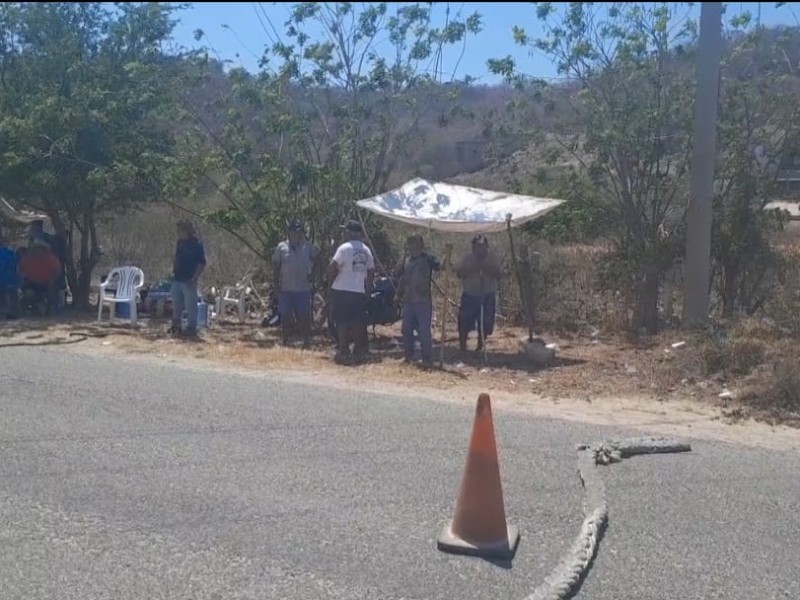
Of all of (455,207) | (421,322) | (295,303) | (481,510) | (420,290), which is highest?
(455,207)

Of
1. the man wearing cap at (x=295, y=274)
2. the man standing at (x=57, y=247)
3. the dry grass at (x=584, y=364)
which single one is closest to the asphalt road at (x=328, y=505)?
the dry grass at (x=584, y=364)

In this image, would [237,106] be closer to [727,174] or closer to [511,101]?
[511,101]

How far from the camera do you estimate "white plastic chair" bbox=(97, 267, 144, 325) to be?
53.3 ft

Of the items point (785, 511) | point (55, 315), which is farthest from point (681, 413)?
point (55, 315)

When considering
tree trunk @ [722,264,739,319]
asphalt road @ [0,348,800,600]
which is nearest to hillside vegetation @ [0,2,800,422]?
tree trunk @ [722,264,739,319]

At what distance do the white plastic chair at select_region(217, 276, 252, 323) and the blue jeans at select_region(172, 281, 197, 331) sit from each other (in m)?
1.97

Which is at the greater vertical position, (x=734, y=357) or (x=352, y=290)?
(x=352, y=290)

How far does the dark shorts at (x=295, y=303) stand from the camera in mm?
13969

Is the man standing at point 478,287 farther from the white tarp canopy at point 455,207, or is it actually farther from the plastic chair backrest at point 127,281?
the plastic chair backrest at point 127,281

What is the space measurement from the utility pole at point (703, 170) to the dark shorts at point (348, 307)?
4.04m

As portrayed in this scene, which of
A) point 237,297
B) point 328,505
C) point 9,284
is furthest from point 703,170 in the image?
point 9,284

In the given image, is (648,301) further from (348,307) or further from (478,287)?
(348,307)

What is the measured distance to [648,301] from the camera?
48.2ft

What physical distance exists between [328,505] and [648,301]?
9.06m
